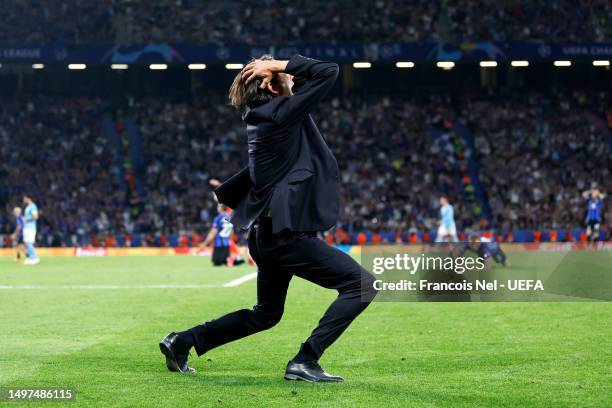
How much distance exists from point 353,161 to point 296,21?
6.82 meters

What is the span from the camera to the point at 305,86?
732 centimetres

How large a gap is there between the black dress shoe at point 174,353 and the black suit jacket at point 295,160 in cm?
123

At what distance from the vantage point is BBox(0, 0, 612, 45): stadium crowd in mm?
46125

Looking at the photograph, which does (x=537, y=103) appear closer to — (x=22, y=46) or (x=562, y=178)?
(x=562, y=178)

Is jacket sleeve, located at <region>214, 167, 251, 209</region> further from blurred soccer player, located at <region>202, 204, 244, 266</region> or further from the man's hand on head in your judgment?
blurred soccer player, located at <region>202, 204, 244, 266</region>

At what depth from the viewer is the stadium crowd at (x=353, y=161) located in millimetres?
42969

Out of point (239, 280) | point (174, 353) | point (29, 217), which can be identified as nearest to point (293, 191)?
point (174, 353)

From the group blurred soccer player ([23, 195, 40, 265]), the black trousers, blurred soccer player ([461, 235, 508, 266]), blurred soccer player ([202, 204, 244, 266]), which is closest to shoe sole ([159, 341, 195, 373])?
the black trousers

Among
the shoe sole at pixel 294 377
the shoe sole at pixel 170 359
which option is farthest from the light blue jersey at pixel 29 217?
the shoe sole at pixel 294 377

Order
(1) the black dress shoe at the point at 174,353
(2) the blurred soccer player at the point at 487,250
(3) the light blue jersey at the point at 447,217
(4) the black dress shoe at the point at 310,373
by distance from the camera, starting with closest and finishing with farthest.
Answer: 1. (4) the black dress shoe at the point at 310,373
2. (1) the black dress shoe at the point at 174,353
3. (2) the blurred soccer player at the point at 487,250
4. (3) the light blue jersey at the point at 447,217

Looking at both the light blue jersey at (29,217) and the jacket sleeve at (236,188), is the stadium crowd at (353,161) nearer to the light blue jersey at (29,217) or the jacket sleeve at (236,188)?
the light blue jersey at (29,217)

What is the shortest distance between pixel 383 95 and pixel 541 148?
7.68 meters

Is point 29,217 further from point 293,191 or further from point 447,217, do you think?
point 293,191

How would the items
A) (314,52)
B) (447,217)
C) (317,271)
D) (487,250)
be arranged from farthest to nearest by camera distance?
1. (314,52)
2. (447,217)
3. (487,250)
4. (317,271)
